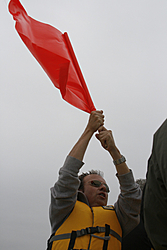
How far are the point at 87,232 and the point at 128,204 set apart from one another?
598 mm

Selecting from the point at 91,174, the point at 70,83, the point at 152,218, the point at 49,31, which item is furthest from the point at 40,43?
the point at 152,218

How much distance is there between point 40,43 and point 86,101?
100 cm

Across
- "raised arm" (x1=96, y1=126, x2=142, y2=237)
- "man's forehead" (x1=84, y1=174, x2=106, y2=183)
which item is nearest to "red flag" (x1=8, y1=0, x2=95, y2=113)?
"raised arm" (x1=96, y1=126, x2=142, y2=237)

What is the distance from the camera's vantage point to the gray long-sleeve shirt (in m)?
2.75

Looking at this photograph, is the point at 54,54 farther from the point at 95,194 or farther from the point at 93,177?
the point at 95,194

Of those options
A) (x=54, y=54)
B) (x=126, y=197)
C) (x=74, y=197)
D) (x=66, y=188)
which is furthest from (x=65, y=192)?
(x=54, y=54)

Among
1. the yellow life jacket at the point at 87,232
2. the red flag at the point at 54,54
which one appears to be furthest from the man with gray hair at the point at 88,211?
the red flag at the point at 54,54

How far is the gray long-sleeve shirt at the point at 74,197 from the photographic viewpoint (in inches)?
108

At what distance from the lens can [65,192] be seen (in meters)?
2.76

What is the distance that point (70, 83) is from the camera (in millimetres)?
3416

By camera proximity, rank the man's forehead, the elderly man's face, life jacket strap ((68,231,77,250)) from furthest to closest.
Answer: the man's forehead < the elderly man's face < life jacket strap ((68,231,77,250))

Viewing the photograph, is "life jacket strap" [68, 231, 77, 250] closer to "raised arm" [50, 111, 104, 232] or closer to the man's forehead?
"raised arm" [50, 111, 104, 232]

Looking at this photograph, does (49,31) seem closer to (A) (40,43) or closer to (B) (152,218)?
(A) (40,43)

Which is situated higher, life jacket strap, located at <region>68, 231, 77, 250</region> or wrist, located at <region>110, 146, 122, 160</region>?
wrist, located at <region>110, 146, 122, 160</region>
